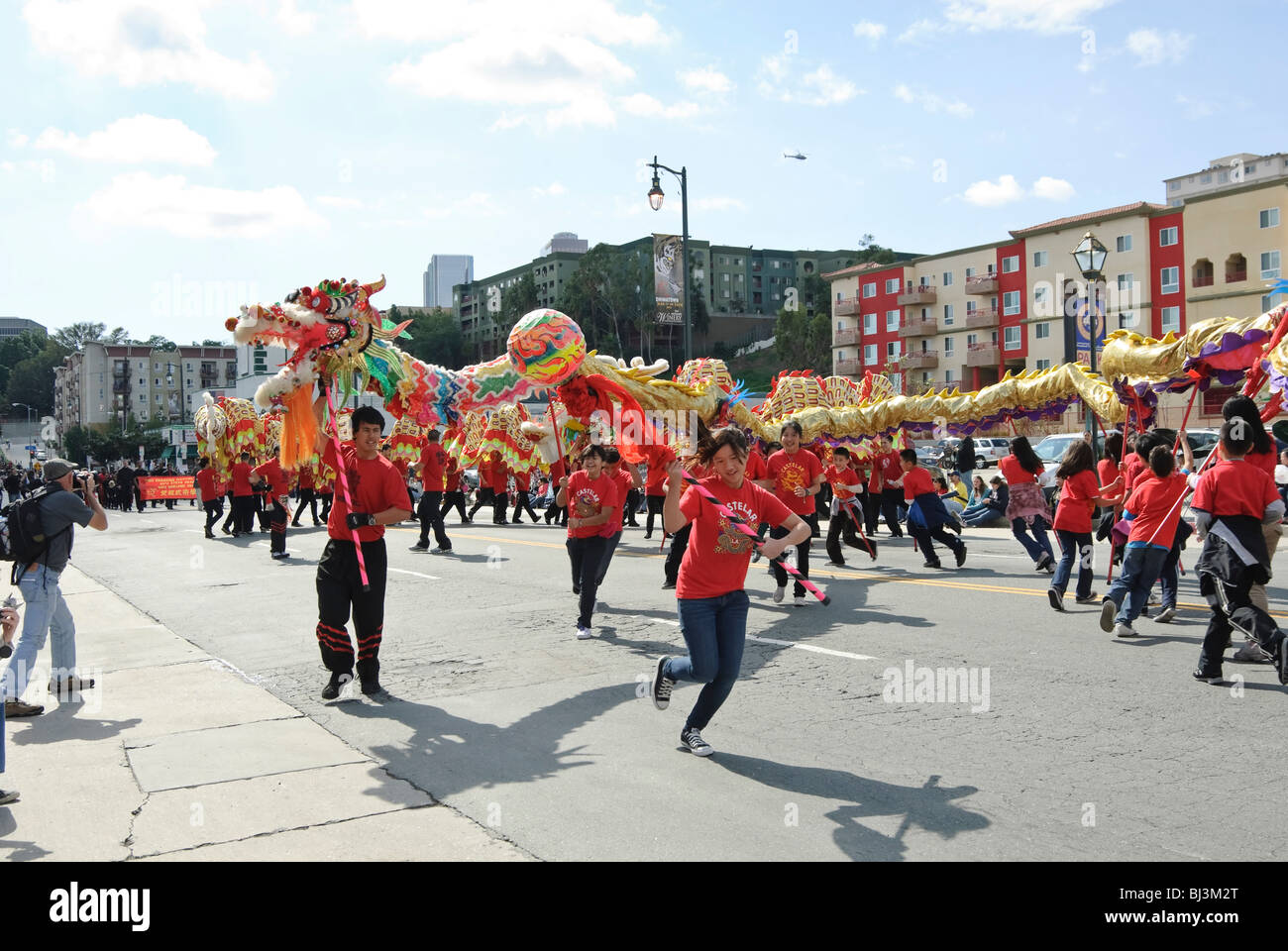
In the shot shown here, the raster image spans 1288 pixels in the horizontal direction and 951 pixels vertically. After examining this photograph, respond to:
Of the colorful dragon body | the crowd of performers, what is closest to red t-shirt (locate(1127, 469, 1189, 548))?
the crowd of performers

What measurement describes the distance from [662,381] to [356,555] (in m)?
7.44

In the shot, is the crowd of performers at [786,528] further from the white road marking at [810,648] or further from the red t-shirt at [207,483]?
the red t-shirt at [207,483]

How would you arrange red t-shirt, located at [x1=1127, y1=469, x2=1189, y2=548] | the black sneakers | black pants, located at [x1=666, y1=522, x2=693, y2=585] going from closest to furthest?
the black sneakers, red t-shirt, located at [x1=1127, y1=469, x2=1189, y2=548], black pants, located at [x1=666, y1=522, x2=693, y2=585]

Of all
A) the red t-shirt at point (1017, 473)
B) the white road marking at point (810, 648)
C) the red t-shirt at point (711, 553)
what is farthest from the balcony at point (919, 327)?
the red t-shirt at point (711, 553)

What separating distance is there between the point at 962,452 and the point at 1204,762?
1761 centimetres

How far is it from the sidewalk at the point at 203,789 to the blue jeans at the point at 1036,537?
8.76 metres

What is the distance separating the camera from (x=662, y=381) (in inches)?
551

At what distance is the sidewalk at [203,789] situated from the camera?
448 centimetres

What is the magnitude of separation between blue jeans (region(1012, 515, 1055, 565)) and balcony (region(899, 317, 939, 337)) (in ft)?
188

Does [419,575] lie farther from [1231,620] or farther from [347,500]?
[1231,620]

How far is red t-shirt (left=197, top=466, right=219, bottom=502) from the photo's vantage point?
2189cm

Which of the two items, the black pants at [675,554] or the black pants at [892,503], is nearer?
the black pants at [675,554]

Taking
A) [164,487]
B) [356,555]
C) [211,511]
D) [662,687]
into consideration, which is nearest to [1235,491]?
[662,687]

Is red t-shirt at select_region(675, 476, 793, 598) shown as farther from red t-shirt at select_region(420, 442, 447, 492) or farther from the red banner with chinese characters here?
the red banner with chinese characters
